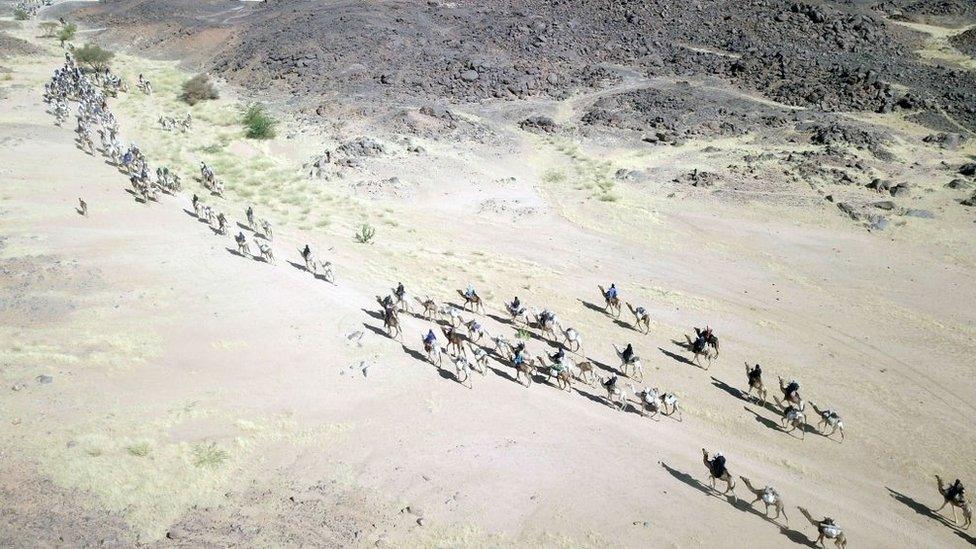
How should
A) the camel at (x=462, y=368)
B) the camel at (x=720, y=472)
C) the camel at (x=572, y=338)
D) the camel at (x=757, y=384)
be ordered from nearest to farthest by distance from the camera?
the camel at (x=720, y=472) < the camel at (x=462, y=368) < the camel at (x=757, y=384) < the camel at (x=572, y=338)

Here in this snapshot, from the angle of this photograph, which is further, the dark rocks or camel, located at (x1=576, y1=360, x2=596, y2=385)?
the dark rocks

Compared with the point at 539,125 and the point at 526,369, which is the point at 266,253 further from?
the point at 539,125

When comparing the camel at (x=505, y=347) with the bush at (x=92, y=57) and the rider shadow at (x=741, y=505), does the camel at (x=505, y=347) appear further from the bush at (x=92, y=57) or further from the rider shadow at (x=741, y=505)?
the bush at (x=92, y=57)

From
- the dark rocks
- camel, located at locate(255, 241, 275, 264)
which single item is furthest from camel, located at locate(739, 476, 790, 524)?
the dark rocks

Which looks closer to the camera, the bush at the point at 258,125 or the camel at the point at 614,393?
the camel at the point at 614,393

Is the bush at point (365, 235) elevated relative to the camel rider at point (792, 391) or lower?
elevated

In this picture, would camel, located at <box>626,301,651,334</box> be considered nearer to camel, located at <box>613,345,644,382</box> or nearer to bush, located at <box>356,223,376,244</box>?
camel, located at <box>613,345,644,382</box>

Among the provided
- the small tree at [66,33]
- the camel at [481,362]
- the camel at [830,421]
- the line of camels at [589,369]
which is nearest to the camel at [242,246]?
the line of camels at [589,369]
